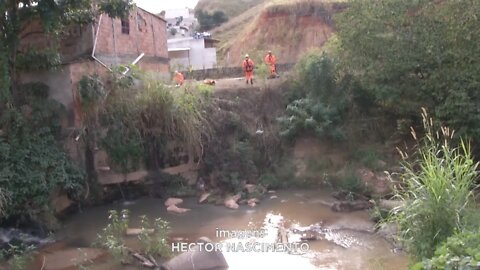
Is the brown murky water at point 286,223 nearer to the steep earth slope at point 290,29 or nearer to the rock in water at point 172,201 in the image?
the rock in water at point 172,201

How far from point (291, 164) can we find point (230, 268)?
22.8ft

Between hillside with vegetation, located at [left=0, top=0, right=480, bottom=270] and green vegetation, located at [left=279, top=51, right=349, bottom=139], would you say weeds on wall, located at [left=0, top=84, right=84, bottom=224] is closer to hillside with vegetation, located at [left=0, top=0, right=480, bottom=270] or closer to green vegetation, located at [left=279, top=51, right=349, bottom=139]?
hillside with vegetation, located at [left=0, top=0, right=480, bottom=270]

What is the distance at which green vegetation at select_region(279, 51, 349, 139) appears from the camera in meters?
14.3

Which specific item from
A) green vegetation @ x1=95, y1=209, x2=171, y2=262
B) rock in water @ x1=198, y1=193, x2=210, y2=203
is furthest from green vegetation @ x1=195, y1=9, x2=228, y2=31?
green vegetation @ x1=95, y1=209, x2=171, y2=262

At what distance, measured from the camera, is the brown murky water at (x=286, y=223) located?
838 centimetres

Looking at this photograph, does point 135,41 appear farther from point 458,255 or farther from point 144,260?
point 458,255

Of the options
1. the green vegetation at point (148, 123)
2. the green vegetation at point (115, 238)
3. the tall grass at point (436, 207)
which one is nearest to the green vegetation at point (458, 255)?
the tall grass at point (436, 207)

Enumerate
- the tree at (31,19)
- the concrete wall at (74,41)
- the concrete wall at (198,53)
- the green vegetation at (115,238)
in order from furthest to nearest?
the concrete wall at (198,53) < the concrete wall at (74,41) < the tree at (31,19) < the green vegetation at (115,238)

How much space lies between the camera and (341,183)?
13.3 m

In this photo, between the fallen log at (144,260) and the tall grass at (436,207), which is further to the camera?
the fallen log at (144,260)

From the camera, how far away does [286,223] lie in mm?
11070

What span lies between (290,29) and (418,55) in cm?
1778

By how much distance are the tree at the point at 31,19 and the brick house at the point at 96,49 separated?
59cm

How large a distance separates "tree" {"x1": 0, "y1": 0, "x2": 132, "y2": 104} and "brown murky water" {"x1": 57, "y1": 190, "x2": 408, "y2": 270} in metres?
3.56
